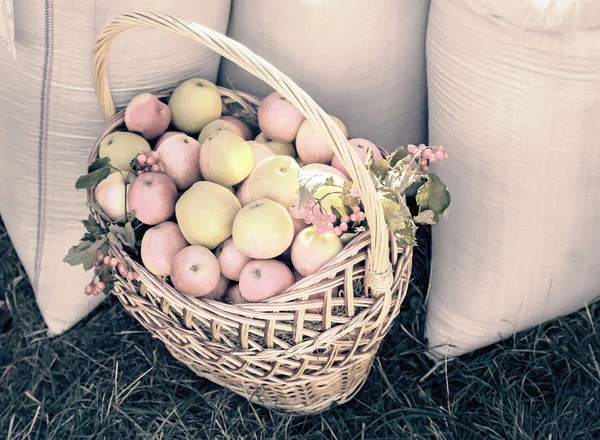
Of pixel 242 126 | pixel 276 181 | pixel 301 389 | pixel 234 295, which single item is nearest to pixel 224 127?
pixel 242 126

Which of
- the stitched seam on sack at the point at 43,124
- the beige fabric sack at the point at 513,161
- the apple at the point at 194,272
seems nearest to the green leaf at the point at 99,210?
the apple at the point at 194,272

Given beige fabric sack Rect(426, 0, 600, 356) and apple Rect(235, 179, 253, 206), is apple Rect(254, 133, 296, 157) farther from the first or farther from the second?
beige fabric sack Rect(426, 0, 600, 356)

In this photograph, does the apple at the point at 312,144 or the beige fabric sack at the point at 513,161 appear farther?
the apple at the point at 312,144

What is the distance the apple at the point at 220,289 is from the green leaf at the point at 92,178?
0.20 metres

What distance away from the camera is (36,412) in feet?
3.03

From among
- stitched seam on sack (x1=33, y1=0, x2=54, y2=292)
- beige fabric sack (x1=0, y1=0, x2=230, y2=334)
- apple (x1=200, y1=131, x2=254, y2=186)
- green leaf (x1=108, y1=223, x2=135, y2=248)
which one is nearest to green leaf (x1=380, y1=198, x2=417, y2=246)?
apple (x1=200, y1=131, x2=254, y2=186)

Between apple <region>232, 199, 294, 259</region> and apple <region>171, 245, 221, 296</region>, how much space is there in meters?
0.04

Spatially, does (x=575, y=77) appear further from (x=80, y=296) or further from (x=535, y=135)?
(x=80, y=296)

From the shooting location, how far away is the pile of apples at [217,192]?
724 millimetres

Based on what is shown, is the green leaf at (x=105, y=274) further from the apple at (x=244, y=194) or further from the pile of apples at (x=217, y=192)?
the apple at (x=244, y=194)

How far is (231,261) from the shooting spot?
2.50 ft

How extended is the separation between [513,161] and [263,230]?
0.34 m

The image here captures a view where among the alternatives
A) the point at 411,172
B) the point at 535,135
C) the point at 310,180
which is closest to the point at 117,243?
the point at 310,180

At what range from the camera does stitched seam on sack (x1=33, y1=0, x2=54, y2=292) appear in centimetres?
85
